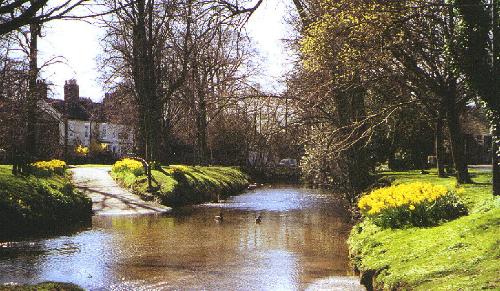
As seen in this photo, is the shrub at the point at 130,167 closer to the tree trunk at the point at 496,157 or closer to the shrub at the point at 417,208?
the shrub at the point at 417,208

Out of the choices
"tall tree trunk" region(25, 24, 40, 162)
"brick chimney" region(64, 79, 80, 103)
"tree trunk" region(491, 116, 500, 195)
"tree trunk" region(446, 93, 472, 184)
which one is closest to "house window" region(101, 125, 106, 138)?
"brick chimney" region(64, 79, 80, 103)

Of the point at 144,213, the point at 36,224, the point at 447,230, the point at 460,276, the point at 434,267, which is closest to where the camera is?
the point at 460,276

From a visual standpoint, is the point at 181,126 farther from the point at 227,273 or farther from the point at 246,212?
the point at 227,273

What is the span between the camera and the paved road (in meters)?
20.7

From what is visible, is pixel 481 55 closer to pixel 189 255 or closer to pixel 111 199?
pixel 189 255

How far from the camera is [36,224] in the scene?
605 inches

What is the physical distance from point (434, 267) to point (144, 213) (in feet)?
48.8

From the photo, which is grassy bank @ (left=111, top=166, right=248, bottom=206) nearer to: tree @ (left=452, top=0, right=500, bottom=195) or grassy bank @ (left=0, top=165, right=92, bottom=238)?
grassy bank @ (left=0, top=165, right=92, bottom=238)

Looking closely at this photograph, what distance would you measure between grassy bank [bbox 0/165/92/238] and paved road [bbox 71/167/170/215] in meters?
1.34

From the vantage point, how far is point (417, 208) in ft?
35.3

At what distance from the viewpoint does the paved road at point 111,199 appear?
20688 millimetres

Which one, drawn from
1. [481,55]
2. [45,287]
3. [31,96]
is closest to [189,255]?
[45,287]

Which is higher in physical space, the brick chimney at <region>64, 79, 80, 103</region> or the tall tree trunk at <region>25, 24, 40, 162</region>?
the brick chimney at <region>64, 79, 80, 103</region>

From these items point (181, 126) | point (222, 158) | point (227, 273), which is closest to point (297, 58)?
point (227, 273)
